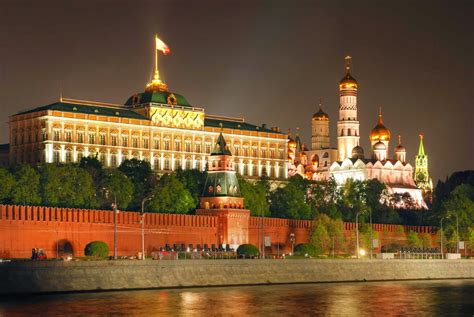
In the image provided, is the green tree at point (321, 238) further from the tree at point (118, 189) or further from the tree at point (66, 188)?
the tree at point (66, 188)

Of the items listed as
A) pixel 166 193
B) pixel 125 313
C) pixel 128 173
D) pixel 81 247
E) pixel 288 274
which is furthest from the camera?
pixel 128 173

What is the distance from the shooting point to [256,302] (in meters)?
79.8

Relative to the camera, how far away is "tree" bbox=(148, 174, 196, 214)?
129000 millimetres

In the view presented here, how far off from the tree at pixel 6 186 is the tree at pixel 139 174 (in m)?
18.0

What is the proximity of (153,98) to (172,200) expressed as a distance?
137ft

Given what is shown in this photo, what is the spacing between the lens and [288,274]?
96.4 meters

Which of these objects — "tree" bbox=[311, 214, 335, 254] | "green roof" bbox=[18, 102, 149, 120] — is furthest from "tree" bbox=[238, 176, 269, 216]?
"green roof" bbox=[18, 102, 149, 120]

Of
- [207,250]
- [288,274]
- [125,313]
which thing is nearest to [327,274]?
[288,274]

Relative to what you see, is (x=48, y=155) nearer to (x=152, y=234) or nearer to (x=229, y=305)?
(x=152, y=234)

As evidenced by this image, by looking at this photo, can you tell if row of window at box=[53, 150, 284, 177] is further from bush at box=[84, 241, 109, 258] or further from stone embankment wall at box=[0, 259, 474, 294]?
stone embankment wall at box=[0, 259, 474, 294]

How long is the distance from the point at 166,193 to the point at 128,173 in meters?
18.9

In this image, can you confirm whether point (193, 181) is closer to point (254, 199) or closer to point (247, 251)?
point (254, 199)

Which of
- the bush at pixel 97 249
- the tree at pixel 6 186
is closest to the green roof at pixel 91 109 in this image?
the tree at pixel 6 186

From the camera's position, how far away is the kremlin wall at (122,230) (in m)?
102
